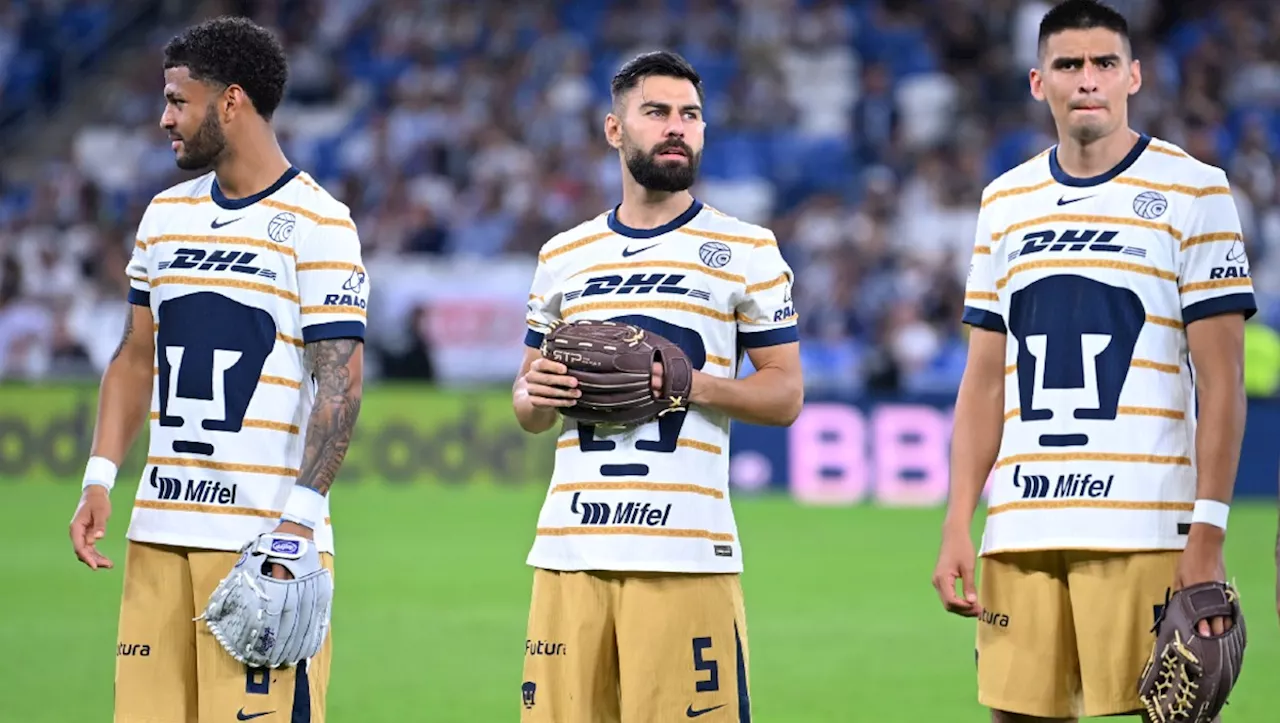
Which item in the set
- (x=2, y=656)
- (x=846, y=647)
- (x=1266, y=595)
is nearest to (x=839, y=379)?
(x=1266, y=595)

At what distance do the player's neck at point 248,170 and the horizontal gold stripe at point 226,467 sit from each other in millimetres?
758

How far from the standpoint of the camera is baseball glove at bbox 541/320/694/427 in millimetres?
4770

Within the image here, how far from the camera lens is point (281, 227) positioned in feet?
16.4

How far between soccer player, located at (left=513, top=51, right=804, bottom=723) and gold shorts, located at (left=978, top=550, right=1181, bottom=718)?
71 cm

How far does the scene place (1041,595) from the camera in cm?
490

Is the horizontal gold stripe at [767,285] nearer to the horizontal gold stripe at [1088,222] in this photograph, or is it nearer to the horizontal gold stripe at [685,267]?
the horizontal gold stripe at [685,267]

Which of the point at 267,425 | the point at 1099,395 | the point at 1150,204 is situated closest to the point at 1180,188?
the point at 1150,204

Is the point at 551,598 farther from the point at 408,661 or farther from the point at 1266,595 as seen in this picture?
the point at 1266,595

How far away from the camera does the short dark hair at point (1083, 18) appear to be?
16.2 ft

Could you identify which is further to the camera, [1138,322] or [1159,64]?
[1159,64]

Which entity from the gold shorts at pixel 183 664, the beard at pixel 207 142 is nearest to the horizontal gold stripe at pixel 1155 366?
the gold shorts at pixel 183 664

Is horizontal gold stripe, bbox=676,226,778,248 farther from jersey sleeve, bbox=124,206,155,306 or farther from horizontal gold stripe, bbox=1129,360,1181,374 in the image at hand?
jersey sleeve, bbox=124,206,155,306

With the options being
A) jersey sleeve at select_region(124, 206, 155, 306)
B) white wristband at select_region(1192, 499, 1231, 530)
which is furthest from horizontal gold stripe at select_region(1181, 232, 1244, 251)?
jersey sleeve at select_region(124, 206, 155, 306)

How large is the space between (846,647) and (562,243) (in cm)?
561
